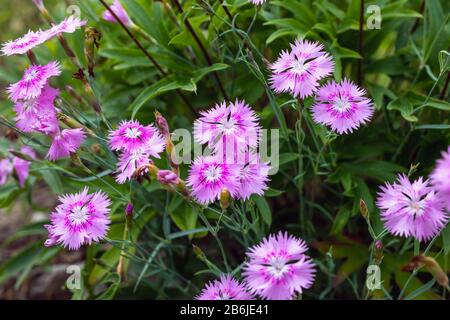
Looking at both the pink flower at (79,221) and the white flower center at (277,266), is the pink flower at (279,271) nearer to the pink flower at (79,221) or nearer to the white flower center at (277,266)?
the white flower center at (277,266)

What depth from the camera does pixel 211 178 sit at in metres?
1.00

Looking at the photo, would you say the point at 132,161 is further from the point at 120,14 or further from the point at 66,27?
the point at 120,14

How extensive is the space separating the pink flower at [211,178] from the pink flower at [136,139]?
98mm

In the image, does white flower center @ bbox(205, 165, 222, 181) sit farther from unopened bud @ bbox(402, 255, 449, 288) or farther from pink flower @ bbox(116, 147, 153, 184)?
Result: unopened bud @ bbox(402, 255, 449, 288)

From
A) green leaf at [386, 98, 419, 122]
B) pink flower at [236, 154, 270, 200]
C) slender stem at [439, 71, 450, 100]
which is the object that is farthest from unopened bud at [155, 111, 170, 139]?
slender stem at [439, 71, 450, 100]

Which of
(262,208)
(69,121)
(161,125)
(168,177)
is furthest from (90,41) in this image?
(262,208)

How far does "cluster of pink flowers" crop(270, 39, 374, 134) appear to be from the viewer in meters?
1.04

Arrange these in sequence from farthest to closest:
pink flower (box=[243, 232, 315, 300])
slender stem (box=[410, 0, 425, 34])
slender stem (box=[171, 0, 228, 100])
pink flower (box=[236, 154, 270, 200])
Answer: slender stem (box=[410, 0, 425, 34]) < slender stem (box=[171, 0, 228, 100]) < pink flower (box=[236, 154, 270, 200]) < pink flower (box=[243, 232, 315, 300])

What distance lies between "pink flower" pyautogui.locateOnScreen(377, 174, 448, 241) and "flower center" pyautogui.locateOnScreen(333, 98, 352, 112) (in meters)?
0.18

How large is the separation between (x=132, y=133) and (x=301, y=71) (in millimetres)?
341

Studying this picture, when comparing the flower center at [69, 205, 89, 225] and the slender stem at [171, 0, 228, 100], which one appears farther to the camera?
the slender stem at [171, 0, 228, 100]

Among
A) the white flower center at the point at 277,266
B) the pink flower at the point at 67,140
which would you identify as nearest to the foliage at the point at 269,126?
the pink flower at the point at 67,140

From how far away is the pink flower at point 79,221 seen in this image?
1.04 metres
